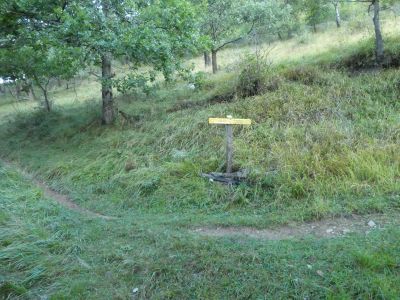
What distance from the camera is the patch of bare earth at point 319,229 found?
547 centimetres

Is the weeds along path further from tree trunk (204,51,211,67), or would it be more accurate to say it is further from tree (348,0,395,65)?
tree trunk (204,51,211,67)

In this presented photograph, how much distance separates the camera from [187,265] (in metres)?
4.79

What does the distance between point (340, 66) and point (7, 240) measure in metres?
9.82

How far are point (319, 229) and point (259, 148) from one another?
10.1 ft

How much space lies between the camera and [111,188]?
347 inches

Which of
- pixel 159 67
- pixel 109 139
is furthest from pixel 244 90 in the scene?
pixel 109 139

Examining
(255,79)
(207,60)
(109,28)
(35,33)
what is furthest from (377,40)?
(207,60)

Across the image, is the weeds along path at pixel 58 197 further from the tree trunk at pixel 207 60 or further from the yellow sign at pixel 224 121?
the tree trunk at pixel 207 60

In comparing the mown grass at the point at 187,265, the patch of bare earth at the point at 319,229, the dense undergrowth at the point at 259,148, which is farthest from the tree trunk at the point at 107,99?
the patch of bare earth at the point at 319,229

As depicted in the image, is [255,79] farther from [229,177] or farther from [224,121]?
[229,177]

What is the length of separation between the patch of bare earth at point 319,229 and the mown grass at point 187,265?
27 cm

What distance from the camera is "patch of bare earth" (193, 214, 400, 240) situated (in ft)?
18.0

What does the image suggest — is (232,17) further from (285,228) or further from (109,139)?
(285,228)

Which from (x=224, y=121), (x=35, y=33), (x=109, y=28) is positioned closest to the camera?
(x=224, y=121)
